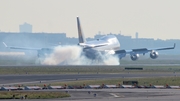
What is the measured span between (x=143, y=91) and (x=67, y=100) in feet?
46.5

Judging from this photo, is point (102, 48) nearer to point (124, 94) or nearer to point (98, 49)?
point (98, 49)

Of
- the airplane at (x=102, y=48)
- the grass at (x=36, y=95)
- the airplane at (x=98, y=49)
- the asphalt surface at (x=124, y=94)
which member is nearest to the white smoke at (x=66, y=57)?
the airplane at (x=98, y=49)

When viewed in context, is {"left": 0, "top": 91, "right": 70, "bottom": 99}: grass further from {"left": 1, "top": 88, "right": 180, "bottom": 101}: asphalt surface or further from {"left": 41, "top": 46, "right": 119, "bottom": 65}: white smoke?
{"left": 41, "top": 46, "right": 119, "bottom": 65}: white smoke

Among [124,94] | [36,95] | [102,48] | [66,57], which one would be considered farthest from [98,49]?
[36,95]

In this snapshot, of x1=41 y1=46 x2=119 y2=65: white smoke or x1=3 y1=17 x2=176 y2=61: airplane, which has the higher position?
x1=3 y1=17 x2=176 y2=61: airplane

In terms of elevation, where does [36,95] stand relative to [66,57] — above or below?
below

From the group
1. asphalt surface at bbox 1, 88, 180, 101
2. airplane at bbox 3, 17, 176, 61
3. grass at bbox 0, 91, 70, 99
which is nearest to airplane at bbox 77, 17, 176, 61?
airplane at bbox 3, 17, 176, 61

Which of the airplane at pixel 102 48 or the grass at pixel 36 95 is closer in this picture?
the grass at pixel 36 95

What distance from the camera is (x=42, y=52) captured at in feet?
484

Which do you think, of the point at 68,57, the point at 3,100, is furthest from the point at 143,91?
the point at 68,57

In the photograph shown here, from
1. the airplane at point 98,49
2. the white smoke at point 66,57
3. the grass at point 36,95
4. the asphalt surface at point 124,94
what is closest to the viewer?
the asphalt surface at point 124,94

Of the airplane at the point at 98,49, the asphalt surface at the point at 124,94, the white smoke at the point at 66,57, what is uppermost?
the airplane at the point at 98,49

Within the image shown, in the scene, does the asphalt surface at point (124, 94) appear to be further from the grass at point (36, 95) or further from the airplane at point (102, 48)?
the airplane at point (102, 48)

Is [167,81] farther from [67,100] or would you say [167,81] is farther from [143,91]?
[67,100]
